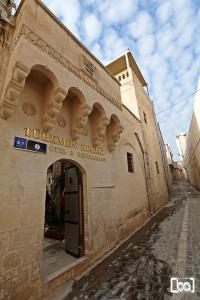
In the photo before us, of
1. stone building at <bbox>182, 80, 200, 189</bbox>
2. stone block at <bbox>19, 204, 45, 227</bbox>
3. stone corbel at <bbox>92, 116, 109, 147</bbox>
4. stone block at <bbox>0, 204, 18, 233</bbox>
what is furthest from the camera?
stone building at <bbox>182, 80, 200, 189</bbox>

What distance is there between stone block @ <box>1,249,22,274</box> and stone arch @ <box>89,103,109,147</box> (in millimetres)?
3538

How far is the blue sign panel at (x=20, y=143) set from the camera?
316 centimetres

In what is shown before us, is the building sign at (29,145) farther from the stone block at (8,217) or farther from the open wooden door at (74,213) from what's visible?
the open wooden door at (74,213)

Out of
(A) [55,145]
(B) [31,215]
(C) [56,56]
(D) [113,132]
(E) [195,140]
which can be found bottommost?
(B) [31,215]

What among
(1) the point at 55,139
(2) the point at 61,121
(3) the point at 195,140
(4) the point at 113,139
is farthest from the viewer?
(3) the point at 195,140

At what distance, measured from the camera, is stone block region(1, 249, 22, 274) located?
8.53 feet

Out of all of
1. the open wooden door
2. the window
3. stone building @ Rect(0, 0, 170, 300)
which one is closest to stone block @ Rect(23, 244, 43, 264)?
stone building @ Rect(0, 0, 170, 300)

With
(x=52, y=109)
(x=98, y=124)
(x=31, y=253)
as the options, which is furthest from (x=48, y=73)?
(x=31, y=253)

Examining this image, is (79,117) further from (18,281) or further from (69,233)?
(18,281)

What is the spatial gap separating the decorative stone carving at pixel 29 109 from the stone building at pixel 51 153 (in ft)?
0.08

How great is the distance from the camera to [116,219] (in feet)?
18.7

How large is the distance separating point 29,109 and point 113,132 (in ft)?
11.4

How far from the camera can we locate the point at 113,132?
6348mm

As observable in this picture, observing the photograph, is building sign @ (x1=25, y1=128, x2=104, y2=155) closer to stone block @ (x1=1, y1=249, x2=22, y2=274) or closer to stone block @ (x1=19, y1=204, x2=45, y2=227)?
stone block @ (x1=19, y1=204, x2=45, y2=227)
